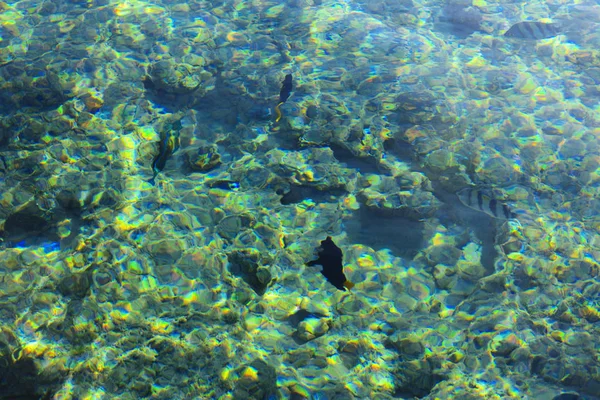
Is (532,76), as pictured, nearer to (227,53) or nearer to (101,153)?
(227,53)

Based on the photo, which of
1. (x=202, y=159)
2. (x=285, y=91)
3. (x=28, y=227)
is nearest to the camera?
(x=28, y=227)

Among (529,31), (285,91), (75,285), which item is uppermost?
(529,31)

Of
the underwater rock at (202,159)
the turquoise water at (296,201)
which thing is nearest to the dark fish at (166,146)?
the turquoise water at (296,201)

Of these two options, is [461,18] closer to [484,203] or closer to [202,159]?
[484,203]

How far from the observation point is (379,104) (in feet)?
15.9

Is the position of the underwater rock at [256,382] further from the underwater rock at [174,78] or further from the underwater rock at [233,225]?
the underwater rock at [174,78]

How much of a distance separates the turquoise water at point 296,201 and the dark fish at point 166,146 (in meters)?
0.02

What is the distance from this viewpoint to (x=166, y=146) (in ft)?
14.4

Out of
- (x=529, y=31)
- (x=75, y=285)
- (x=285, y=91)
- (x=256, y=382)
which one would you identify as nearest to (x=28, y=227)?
(x=75, y=285)

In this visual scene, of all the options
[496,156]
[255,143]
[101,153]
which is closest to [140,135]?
[101,153]

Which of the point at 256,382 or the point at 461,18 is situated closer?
the point at 256,382

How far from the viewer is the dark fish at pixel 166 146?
426 cm

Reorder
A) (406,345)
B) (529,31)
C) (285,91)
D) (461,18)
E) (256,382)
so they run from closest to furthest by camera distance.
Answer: (256,382), (406,345), (285,91), (529,31), (461,18)

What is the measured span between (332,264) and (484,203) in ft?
4.59
